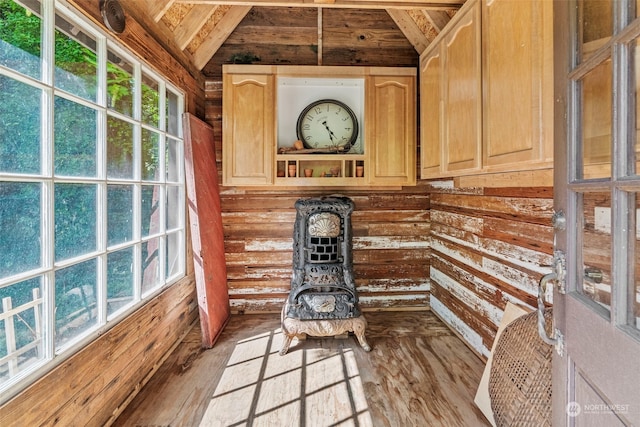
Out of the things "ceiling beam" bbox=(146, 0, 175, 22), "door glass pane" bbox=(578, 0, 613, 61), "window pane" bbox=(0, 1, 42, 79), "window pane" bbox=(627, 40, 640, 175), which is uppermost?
"ceiling beam" bbox=(146, 0, 175, 22)

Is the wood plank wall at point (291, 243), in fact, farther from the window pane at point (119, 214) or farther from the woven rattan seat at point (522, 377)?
the woven rattan seat at point (522, 377)

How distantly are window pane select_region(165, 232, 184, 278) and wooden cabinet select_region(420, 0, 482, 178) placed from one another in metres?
2.08

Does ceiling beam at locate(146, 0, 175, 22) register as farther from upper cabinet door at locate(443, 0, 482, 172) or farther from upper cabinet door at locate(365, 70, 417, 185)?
upper cabinet door at locate(443, 0, 482, 172)

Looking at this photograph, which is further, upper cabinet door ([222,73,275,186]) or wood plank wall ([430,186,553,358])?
upper cabinet door ([222,73,275,186])

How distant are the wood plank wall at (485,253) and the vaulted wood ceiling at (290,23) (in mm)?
1397

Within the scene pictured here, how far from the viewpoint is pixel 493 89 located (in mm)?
1564

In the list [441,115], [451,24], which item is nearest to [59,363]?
[441,115]

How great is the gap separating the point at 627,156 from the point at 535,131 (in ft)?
2.43

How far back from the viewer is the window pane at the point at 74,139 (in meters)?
1.33

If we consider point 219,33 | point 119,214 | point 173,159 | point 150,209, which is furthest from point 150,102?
point 219,33

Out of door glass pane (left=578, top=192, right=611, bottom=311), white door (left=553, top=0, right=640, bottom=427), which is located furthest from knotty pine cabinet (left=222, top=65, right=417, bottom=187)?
door glass pane (left=578, top=192, right=611, bottom=311)

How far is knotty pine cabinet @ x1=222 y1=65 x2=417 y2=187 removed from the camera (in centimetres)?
260

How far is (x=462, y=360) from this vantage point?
2197mm

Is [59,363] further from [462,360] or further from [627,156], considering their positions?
[462,360]
